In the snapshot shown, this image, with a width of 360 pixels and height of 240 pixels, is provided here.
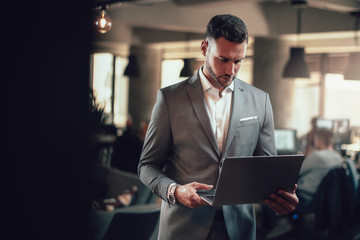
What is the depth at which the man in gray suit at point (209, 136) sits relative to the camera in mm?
1468

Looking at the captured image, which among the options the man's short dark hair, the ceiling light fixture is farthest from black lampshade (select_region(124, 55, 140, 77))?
the man's short dark hair

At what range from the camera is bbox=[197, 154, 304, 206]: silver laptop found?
1.30 metres

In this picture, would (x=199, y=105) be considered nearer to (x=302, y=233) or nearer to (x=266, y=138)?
(x=266, y=138)

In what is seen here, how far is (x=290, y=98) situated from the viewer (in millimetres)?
8289

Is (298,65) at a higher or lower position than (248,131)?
higher

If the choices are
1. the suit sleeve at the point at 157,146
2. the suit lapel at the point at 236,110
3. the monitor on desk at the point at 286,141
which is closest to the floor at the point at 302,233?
the monitor on desk at the point at 286,141

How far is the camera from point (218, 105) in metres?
1.60

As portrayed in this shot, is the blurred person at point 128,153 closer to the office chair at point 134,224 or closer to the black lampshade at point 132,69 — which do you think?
the office chair at point 134,224

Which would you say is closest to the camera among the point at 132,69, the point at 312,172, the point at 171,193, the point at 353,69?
the point at 171,193

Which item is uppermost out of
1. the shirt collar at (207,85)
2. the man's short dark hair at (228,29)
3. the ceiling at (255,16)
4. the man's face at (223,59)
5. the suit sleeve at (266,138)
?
the ceiling at (255,16)

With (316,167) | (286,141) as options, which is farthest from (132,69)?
(316,167)

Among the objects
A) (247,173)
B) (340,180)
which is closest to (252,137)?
(247,173)

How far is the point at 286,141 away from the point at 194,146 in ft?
15.3

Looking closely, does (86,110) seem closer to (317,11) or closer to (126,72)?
(317,11)
